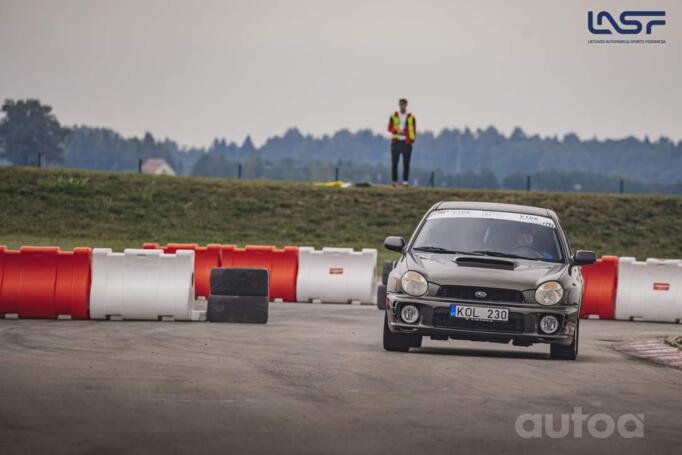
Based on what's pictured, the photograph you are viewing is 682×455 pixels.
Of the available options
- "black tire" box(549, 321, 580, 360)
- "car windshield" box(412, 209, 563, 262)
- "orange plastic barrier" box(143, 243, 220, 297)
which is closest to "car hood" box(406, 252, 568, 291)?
"car windshield" box(412, 209, 563, 262)

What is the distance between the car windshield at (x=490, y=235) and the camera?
16031 mm

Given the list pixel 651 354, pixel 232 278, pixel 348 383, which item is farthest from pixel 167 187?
pixel 348 383

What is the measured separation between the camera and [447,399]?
11.5 metres

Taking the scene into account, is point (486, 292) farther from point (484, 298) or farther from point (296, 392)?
point (296, 392)

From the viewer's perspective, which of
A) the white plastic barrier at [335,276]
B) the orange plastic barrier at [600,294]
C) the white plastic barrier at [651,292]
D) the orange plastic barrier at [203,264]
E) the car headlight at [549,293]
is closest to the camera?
the car headlight at [549,293]

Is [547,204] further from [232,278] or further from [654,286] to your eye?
[232,278]

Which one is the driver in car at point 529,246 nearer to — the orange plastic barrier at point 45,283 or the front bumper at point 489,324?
the front bumper at point 489,324

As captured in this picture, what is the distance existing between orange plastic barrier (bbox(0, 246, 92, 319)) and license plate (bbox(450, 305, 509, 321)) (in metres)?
6.08

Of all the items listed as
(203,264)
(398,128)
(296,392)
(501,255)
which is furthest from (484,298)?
(398,128)

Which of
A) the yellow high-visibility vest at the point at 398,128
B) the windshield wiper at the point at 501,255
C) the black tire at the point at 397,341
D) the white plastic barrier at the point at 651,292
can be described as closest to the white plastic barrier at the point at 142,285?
the black tire at the point at 397,341

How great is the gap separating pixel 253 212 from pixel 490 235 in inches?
1169

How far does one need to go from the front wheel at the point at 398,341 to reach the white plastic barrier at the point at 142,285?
447 cm

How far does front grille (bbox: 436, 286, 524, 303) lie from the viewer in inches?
588

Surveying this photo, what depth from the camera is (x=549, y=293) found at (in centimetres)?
1504
